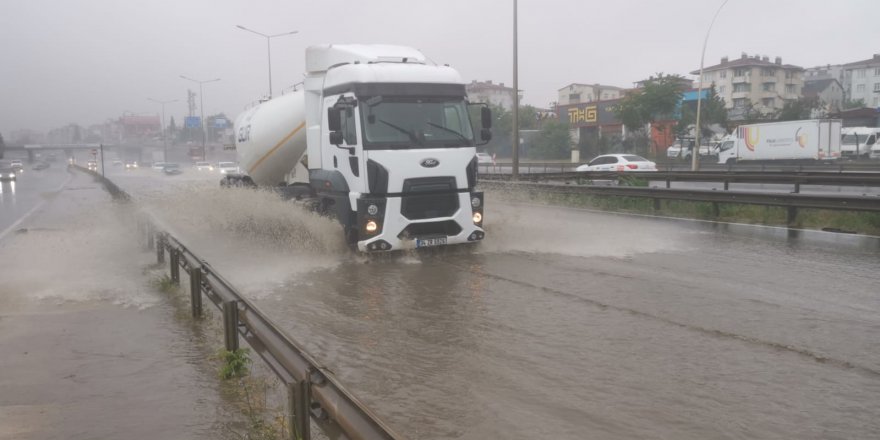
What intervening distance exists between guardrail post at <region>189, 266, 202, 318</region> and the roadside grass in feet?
40.2

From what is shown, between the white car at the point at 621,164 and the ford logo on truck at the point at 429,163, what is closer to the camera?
the ford logo on truck at the point at 429,163

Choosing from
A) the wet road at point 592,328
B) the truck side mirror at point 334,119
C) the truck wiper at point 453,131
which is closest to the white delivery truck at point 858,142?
the wet road at point 592,328

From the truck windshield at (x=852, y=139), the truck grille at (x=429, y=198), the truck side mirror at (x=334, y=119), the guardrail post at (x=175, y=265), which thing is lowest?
the guardrail post at (x=175, y=265)

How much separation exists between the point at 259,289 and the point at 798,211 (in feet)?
39.4

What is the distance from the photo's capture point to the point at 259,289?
9234 millimetres

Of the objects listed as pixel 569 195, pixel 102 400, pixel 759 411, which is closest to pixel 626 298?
pixel 759 411

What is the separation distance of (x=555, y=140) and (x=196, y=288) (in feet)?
209

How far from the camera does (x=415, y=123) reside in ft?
34.9

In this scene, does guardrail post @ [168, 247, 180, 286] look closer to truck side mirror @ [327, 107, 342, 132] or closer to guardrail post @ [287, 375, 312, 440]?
truck side mirror @ [327, 107, 342, 132]

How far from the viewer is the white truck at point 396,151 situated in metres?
10.3

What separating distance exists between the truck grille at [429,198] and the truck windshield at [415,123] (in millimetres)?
598

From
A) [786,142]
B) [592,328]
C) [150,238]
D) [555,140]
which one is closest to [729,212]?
[592,328]

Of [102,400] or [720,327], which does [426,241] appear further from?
[102,400]

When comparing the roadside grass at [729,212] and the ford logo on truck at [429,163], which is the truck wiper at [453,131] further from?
the roadside grass at [729,212]
